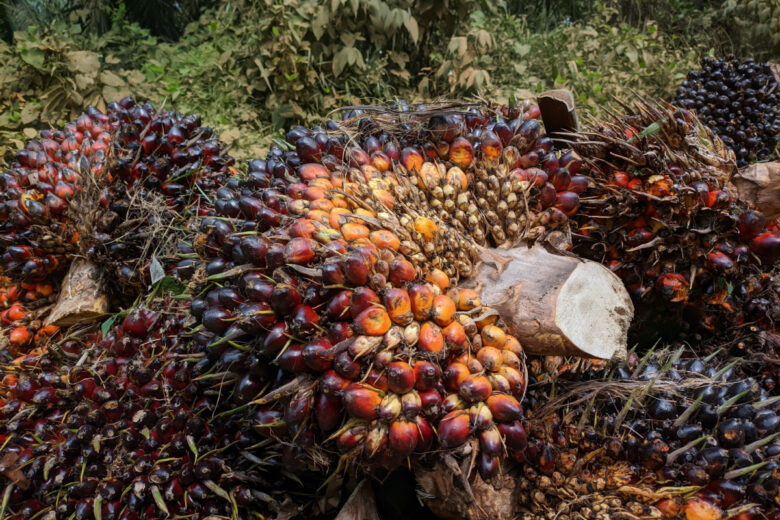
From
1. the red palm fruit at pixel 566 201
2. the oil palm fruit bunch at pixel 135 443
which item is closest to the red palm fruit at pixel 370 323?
the oil palm fruit bunch at pixel 135 443

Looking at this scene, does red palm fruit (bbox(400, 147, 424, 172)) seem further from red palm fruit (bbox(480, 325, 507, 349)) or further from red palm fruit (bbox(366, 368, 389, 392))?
red palm fruit (bbox(366, 368, 389, 392))

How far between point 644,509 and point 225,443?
117 centimetres

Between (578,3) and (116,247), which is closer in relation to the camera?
(116,247)

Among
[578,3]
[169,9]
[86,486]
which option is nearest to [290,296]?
[86,486]

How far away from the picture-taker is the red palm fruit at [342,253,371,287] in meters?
1.21

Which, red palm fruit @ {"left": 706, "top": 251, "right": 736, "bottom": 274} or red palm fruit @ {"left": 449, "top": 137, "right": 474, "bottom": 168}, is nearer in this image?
red palm fruit @ {"left": 449, "top": 137, "right": 474, "bottom": 168}

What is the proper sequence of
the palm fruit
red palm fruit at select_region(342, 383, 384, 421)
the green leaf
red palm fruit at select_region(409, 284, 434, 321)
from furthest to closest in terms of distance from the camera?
the green leaf, the palm fruit, red palm fruit at select_region(409, 284, 434, 321), red palm fruit at select_region(342, 383, 384, 421)

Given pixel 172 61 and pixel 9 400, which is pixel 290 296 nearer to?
pixel 9 400

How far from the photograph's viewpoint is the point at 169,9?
5.76 m

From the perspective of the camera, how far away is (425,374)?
3.87 ft

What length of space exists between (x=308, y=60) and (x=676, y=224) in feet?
9.30

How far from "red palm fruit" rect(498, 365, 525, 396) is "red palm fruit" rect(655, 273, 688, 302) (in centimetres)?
81

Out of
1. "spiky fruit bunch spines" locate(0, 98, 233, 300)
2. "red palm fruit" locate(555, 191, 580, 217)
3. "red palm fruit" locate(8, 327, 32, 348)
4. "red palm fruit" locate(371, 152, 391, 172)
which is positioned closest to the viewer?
"red palm fruit" locate(371, 152, 391, 172)

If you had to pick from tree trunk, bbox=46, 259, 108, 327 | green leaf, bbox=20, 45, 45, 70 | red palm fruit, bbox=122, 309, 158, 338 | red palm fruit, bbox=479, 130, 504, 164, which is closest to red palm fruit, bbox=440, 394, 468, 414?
red palm fruit, bbox=479, 130, 504, 164
